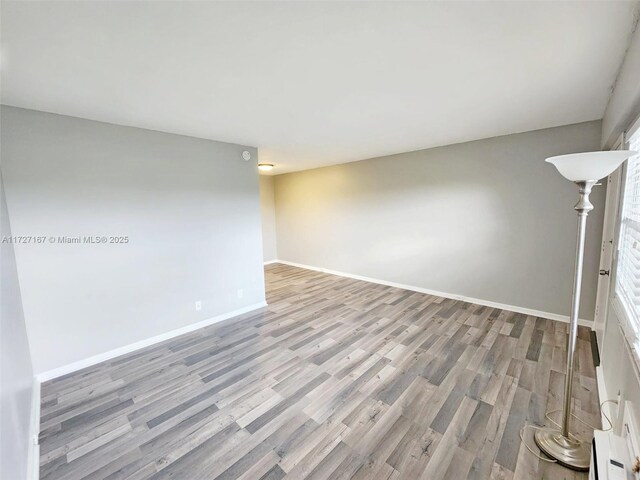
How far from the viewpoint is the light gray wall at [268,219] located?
672 cm

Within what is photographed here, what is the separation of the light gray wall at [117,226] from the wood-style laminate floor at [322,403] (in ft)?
1.30

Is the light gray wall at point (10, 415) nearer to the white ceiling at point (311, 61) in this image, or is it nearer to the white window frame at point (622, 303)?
the white ceiling at point (311, 61)

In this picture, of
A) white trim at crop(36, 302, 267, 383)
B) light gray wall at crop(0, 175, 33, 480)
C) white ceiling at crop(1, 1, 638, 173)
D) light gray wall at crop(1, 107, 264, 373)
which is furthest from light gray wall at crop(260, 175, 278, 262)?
light gray wall at crop(0, 175, 33, 480)

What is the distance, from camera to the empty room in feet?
4.44

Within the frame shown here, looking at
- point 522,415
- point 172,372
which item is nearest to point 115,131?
point 172,372

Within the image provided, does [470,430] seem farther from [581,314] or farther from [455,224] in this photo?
[455,224]

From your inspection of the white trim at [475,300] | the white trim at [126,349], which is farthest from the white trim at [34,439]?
the white trim at [475,300]

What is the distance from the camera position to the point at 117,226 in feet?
8.79

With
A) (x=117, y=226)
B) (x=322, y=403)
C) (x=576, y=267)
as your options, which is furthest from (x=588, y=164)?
(x=117, y=226)

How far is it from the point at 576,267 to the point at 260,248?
337cm

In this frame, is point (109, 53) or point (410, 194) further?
point (410, 194)

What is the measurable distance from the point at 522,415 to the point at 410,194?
10.6 feet

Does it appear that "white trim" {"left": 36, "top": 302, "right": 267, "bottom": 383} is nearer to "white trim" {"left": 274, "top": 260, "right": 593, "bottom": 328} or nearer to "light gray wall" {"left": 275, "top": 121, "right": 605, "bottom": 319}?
"white trim" {"left": 274, "top": 260, "right": 593, "bottom": 328}

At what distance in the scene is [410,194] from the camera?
4395 mm
